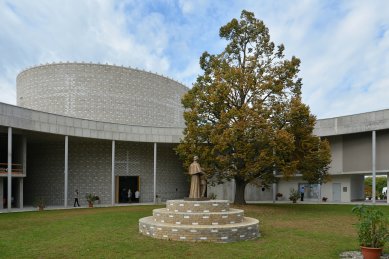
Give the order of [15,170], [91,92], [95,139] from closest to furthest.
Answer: [15,170] < [95,139] < [91,92]

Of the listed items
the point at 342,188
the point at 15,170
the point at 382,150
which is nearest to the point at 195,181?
the point at 15,170

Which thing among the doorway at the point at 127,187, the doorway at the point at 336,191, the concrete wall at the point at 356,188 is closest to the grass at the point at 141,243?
the doorway at the point at 127,187

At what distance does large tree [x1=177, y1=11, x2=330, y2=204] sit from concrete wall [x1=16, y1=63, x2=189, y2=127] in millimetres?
11968

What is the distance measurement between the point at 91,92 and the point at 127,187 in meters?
9.29

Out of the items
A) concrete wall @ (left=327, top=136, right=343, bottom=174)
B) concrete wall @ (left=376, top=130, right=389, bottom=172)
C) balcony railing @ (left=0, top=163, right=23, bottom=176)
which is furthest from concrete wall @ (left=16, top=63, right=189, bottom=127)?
concrete wall @ (left=376, top=130, right=389, bottom=172)

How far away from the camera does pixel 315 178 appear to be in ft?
72.6

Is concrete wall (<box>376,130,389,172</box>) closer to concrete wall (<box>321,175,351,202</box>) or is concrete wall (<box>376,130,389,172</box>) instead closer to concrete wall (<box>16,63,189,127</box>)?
concrete wall (<box>321,175,351,202</box>)

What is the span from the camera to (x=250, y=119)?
65.7 ft

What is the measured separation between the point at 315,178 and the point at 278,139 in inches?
182

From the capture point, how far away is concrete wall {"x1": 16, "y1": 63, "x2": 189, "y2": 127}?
32469 mm

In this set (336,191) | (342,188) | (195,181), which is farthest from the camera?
(336,191)

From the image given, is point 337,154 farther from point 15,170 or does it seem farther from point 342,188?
point 15,170

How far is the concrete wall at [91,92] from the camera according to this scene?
32469mm

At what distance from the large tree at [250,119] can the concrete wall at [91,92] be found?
39.3 feet
